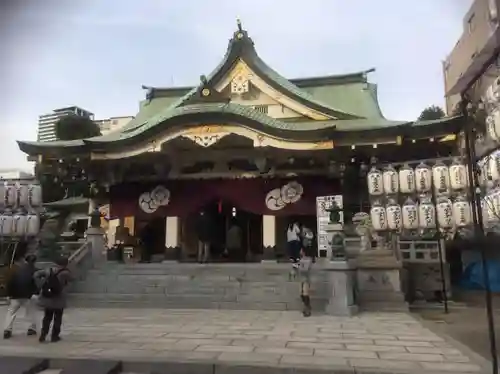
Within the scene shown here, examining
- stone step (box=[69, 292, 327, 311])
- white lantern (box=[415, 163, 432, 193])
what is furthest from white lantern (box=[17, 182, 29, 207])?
white lantern (box=[415, 163, 432, 193])

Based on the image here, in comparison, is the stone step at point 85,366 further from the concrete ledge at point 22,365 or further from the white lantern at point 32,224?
the white lantern at point 32,224

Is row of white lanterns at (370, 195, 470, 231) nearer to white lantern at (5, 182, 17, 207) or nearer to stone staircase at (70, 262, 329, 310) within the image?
stone staircase at (70, 262, 329, 310)

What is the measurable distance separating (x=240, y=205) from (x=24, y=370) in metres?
11.3

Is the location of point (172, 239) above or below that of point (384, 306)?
above

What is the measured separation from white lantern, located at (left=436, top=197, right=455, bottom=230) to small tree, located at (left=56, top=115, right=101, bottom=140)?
950 inches

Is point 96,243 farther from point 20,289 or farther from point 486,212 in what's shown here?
point 486,212

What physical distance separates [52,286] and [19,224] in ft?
25.2

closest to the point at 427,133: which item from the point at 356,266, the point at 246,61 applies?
the point at 356,266

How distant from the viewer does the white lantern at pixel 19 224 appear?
13.7m

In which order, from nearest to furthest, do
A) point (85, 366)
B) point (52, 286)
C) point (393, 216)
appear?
point (85, 366)
point (52, 286)
point (393, 216)

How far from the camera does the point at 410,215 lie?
35.2 ft

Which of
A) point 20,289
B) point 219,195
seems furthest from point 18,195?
point 20,289

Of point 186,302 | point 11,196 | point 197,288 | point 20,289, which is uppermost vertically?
point 11,196

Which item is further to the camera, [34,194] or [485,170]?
[34,194]
